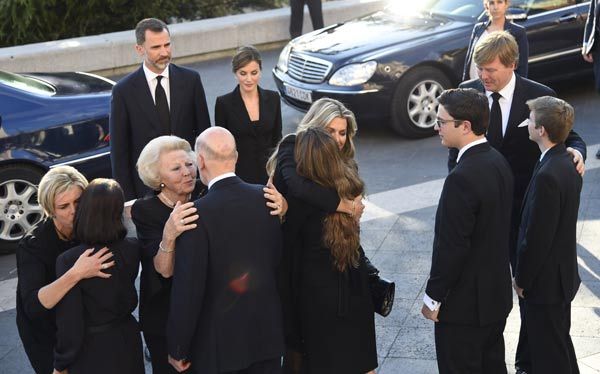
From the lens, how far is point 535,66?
10.2 meters

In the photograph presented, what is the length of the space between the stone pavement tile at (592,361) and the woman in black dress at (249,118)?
2.35 meters

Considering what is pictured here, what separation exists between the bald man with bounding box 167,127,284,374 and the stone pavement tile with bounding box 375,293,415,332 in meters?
1.89

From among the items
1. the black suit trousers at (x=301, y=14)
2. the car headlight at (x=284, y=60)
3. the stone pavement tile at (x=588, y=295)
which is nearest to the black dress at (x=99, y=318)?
the stone pavement tile at (x=588, y=295)

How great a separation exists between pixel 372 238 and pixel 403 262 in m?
0.57

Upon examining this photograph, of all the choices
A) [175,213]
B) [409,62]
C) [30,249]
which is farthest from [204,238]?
[409,62]

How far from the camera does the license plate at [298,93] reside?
9789 millimetres

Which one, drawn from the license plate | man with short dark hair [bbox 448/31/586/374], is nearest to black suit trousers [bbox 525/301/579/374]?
man with short dark hair [bbox 448/31/586/374]

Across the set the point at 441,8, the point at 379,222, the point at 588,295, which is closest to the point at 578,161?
the point at 588,295

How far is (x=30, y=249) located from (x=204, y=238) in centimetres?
96

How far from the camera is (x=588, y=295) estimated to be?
→ 601cm

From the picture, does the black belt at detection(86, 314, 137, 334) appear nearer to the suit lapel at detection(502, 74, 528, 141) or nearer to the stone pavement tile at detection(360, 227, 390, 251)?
the suit lapel at detection(502, 74, 528, 141)

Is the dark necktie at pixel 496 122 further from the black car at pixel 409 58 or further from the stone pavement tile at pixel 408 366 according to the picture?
the black car at pixel 409 58

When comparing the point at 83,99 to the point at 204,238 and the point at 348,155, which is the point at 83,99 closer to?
the point at 348,155

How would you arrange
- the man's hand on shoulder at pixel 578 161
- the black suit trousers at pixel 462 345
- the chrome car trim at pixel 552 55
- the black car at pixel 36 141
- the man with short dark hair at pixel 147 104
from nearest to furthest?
the black suit trousers at pixel 462 345, the man's hand on shoulder at pixel 578 161, the man with short dark hair at pixel 147 104, the black car at pixel 36 141, the chrome car trim at pixel 552 55
